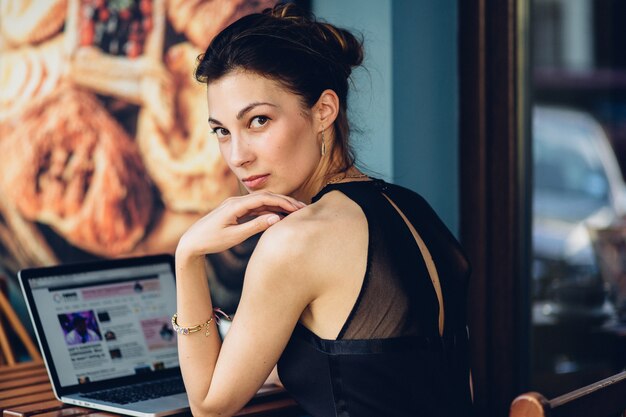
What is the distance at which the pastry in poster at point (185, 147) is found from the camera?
9.70 feet

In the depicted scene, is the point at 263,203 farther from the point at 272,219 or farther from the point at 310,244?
the point at 310,244

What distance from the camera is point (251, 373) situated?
1588 millimetres

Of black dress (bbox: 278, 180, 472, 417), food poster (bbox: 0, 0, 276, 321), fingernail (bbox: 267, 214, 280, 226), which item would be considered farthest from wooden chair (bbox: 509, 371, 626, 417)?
food poster (bbox: 0, 0, 276, 321)

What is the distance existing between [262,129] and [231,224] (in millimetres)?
202

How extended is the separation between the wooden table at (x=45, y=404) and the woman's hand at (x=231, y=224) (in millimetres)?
357

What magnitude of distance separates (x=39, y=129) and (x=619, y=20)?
8.65ft

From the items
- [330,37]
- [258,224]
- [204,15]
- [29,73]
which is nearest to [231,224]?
[258,224]

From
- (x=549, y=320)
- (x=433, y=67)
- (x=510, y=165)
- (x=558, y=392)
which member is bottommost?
(x=558, y=392)

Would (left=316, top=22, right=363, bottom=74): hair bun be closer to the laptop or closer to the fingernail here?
the fingernail

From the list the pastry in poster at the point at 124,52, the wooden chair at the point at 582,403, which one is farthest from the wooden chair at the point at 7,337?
the wooden chair at the point at 582,403

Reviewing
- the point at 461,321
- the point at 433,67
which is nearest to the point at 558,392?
the point at 433,67

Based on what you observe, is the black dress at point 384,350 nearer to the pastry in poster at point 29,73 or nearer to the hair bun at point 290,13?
the hair bun at point 290,13

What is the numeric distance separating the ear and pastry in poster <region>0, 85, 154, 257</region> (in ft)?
4.24

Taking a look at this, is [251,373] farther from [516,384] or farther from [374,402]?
[516,384]
